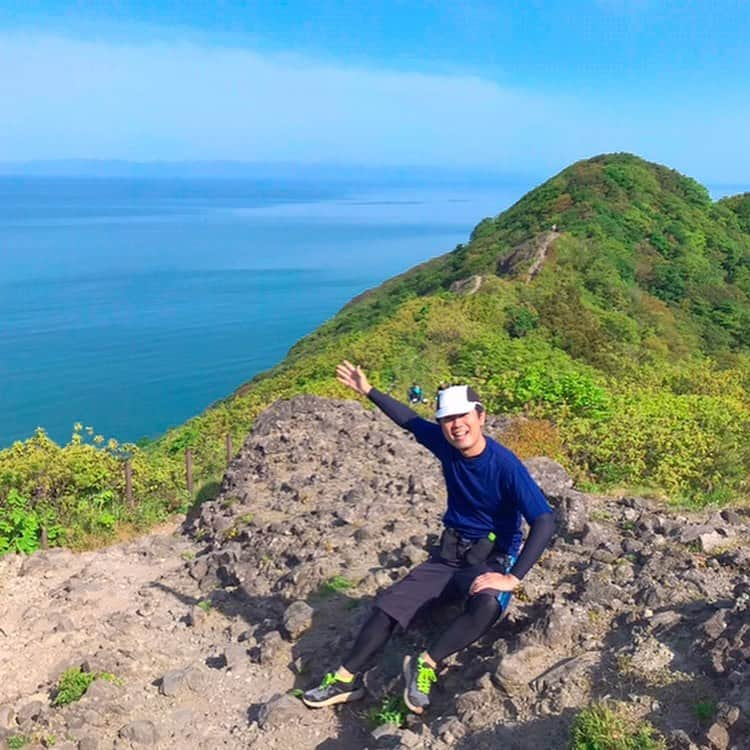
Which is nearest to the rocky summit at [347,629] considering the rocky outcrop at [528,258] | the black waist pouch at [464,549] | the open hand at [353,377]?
the black waist pouch at [464,549]

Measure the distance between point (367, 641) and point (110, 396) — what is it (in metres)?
53.6

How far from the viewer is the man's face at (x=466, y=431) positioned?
5.54 metres

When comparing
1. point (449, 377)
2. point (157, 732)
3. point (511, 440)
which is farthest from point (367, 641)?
point (449, 377)

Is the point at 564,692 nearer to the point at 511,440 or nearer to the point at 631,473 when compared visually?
the point at 631,473

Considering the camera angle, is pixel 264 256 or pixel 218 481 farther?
pixel 264 256

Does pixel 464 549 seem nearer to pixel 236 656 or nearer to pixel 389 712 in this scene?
pixel 389 712

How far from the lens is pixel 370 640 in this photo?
5.77 metres

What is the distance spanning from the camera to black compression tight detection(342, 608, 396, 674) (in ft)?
18.9

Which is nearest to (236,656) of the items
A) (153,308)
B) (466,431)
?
(466,431)

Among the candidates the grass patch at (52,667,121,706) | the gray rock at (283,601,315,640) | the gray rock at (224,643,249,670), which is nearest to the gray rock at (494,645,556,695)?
the gray rock at (283,601,315,640)

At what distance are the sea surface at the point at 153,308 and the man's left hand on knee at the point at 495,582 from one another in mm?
44694

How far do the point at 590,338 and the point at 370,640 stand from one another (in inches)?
828

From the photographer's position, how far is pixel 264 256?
120 m

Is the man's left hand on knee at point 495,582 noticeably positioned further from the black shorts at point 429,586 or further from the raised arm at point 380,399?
the raised arm at point 380,399
